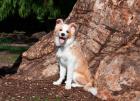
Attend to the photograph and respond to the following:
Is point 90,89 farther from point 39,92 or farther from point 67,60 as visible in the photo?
point 39,92

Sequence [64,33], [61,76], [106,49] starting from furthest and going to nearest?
[106,49] → [61,76] → [64,33]

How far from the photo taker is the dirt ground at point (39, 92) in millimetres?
9695

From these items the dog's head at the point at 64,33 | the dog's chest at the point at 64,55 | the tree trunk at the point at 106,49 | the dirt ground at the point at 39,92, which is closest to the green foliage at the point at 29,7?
the tree trunk at the point at 106,49

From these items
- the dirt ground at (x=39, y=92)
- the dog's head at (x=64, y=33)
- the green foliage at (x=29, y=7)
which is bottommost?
the green foliage at (x=29, y=7)

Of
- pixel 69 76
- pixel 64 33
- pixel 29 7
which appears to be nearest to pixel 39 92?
pixel 69 76

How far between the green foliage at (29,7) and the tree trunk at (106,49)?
1205 centimetres

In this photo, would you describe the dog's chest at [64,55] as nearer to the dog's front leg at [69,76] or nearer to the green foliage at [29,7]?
the dog's front leg at [69,76]

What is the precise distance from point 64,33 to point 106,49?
147 centimetres

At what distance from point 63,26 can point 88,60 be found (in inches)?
53.0

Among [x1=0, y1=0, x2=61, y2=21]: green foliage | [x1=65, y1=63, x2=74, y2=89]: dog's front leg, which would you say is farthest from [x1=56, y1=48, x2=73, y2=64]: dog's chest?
[x1=0, y1=0, x2=61, y2=21]: green foliage

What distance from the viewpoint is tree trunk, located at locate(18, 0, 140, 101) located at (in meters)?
9.68

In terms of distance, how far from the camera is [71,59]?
1013 cm

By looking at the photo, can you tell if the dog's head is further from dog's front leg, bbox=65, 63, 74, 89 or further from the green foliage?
the green foliage

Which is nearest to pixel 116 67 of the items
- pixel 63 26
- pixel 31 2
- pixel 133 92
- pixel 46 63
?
pixel 133 92
